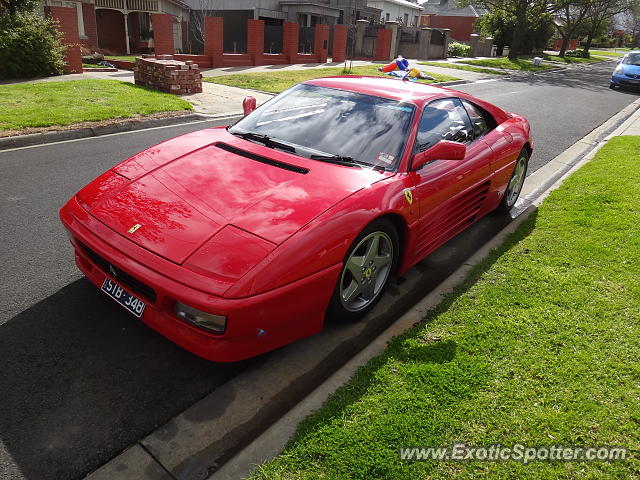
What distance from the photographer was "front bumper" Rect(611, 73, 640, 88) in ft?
66.0

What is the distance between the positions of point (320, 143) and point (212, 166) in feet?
2.67

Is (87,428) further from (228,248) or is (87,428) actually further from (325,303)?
(325,303)

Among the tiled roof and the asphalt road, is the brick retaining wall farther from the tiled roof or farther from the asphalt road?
the tiled roof

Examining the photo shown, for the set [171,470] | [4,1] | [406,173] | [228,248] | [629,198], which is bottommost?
[171,470]

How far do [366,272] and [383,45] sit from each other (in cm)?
2811

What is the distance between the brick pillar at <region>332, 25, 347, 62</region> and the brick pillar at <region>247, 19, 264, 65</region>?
226 inches

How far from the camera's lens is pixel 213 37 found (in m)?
18.4

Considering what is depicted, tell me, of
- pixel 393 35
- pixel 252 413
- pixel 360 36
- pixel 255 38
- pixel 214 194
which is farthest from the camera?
pixel 360 36

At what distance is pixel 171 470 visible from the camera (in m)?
2.18

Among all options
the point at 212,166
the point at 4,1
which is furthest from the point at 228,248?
the point at 4,1

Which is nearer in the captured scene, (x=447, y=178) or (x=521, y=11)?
(x=447, y=178)

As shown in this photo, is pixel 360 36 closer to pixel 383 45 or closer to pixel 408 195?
pixel 383 45

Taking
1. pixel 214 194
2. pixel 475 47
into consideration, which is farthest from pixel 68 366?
pixel 475 47

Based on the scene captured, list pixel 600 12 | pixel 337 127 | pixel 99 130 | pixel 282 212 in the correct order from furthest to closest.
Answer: pixel 600 12 < pixel 99 130 < pixel 337 127 < pixel 282 212
